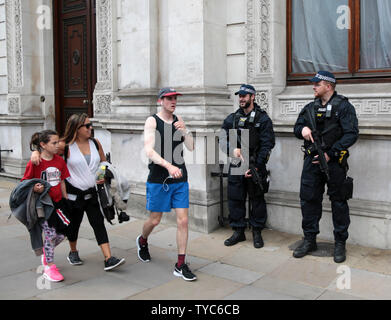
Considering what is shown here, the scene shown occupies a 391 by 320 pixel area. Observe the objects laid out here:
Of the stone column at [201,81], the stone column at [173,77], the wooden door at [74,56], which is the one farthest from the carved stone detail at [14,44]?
the stone column at [201,81]

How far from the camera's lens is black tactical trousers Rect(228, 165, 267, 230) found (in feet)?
20.8

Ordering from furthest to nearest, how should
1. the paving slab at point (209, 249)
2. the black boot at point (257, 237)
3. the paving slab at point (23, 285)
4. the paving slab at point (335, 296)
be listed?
the black boot at point (257, 237), the paving slab at point (209, 249), the paving slab at point (23, 285), the paving slab at point (335, 296)

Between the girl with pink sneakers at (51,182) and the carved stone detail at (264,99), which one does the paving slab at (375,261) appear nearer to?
the carved stone detail at (264,99)

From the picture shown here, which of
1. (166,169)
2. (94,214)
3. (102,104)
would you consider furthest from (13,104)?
(166,169)

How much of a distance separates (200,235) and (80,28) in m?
5.80

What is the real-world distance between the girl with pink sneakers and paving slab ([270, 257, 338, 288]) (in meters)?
2.32

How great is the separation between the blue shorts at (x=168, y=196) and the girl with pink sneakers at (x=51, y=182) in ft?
3.10

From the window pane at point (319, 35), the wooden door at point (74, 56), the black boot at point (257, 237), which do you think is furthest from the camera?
the wooden door at point (74, 56)

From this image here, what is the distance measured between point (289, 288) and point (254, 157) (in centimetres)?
186

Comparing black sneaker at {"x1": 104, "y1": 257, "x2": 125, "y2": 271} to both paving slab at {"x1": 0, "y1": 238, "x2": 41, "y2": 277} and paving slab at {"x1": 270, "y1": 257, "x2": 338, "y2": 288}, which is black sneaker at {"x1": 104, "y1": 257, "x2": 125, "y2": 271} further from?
paving slab at {"x1": 270, "y1": 257, "x2": 338, "y2": 288}

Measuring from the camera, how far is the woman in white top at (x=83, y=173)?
532 cm

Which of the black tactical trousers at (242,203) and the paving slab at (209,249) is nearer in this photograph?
the paving slab at (209,249)
